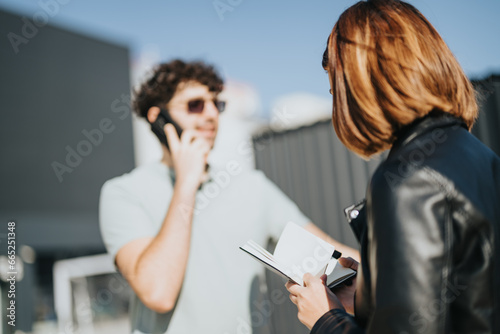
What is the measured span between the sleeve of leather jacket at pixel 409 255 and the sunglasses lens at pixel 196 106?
199 cm

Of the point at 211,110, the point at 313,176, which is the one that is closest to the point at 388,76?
the point at 211,110

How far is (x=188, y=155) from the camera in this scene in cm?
262

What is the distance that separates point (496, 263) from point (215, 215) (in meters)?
1.77

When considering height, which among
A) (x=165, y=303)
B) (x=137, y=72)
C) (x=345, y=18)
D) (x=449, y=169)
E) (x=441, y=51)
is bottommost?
(x=165, y=303)

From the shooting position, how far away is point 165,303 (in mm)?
2186

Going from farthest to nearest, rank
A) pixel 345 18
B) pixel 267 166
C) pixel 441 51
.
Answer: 1. pixel 267 166
2. pixel 345 18
3. pixel 441 51

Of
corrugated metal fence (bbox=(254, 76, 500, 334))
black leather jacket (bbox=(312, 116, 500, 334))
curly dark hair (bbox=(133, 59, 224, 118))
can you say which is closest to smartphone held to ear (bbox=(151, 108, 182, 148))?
curly dark hair (bbox=(133, 59, 224, 118))

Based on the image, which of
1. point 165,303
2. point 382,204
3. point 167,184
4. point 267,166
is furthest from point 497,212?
point 267,166

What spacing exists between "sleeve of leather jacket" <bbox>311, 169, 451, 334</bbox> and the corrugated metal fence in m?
3.39

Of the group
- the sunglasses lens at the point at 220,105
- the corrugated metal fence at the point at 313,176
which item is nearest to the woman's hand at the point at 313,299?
the sunglasses lens at the point at 220,105

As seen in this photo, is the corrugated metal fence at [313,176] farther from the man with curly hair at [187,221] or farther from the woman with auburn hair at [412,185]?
the woman with auburn hair at [412,185]

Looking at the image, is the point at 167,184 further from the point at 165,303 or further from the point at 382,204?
the point at 382,204

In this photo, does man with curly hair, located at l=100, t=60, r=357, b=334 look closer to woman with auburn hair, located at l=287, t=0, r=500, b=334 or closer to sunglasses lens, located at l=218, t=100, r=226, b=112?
sunglasses lens, located at l=218, t=100, r=226, b=112

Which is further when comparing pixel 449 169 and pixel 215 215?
pixel 215 215
